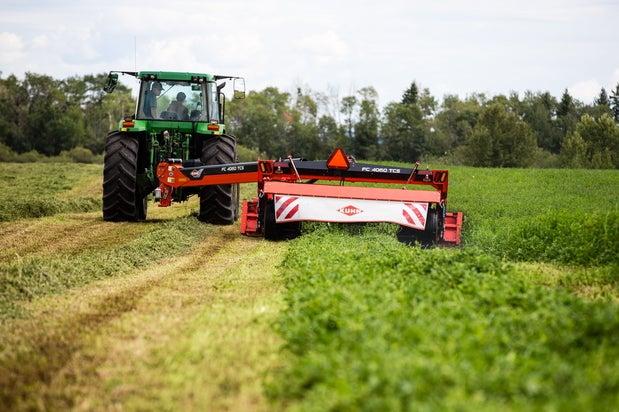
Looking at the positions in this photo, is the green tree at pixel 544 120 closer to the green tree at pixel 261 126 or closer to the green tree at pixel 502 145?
the green tree at pixel 502 145

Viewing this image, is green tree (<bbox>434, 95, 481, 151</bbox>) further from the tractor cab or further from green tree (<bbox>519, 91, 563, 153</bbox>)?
the tractor cab

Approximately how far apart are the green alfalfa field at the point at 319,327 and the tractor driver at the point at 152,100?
5051mm

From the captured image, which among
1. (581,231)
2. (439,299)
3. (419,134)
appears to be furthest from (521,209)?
(419,134)

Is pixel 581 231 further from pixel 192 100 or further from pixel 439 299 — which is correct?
pixel 192 100

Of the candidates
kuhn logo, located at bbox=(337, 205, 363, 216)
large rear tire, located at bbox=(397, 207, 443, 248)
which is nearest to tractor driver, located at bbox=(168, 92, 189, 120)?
kuhn logo, located at bbox=(337, 205, 363, 216)

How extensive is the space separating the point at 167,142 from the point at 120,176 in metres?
1.17

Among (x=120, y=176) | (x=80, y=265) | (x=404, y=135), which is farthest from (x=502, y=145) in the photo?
(x=80, y=265)

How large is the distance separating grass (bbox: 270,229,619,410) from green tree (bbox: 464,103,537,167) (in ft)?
206

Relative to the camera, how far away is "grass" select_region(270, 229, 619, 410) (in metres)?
4.36

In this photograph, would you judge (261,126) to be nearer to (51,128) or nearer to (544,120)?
(51,128)

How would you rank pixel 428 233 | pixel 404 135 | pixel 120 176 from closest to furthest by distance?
pixel 428 233 < pixel 120 176 < pixel 404 135

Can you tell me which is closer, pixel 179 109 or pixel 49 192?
pixel 179 109

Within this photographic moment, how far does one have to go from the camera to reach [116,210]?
1627 centimetres

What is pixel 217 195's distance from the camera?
15930 mm
